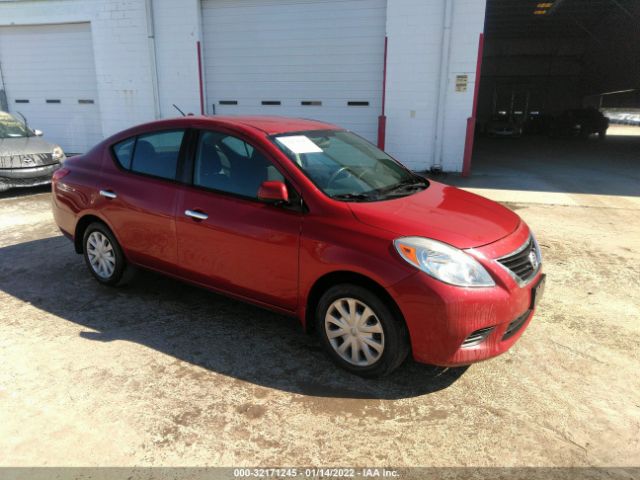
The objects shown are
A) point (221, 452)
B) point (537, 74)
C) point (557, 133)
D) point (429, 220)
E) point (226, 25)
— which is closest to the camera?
point (221, 452)

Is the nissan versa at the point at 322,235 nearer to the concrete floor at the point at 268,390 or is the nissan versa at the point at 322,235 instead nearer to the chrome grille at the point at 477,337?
the chrome grille at the point at 477,337

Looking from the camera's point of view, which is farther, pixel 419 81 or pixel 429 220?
pixel 419 81

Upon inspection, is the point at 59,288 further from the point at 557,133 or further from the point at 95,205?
the point at 557,133

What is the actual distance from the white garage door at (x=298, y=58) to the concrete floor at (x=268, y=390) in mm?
7483

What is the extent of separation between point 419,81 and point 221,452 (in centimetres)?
950

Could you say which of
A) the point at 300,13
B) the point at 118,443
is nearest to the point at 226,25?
the point at 300,13

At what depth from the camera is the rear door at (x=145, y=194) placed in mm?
3918

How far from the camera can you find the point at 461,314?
274 centimetres

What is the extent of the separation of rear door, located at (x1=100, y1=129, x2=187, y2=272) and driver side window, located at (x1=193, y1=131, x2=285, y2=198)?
236 mm

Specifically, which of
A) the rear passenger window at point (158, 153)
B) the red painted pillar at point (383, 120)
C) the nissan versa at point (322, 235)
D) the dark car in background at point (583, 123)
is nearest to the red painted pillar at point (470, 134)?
the red painted pillar at point (383, 120)

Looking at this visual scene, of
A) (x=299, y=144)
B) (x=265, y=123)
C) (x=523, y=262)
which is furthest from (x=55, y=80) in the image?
(x=523, y=262)

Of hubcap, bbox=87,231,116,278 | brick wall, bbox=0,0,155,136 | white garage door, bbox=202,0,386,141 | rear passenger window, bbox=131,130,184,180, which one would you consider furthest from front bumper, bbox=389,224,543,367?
brick wall, bbox=0,0,155,136

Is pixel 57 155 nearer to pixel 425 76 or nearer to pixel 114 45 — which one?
pixel 114 45

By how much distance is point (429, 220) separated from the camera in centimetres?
309
